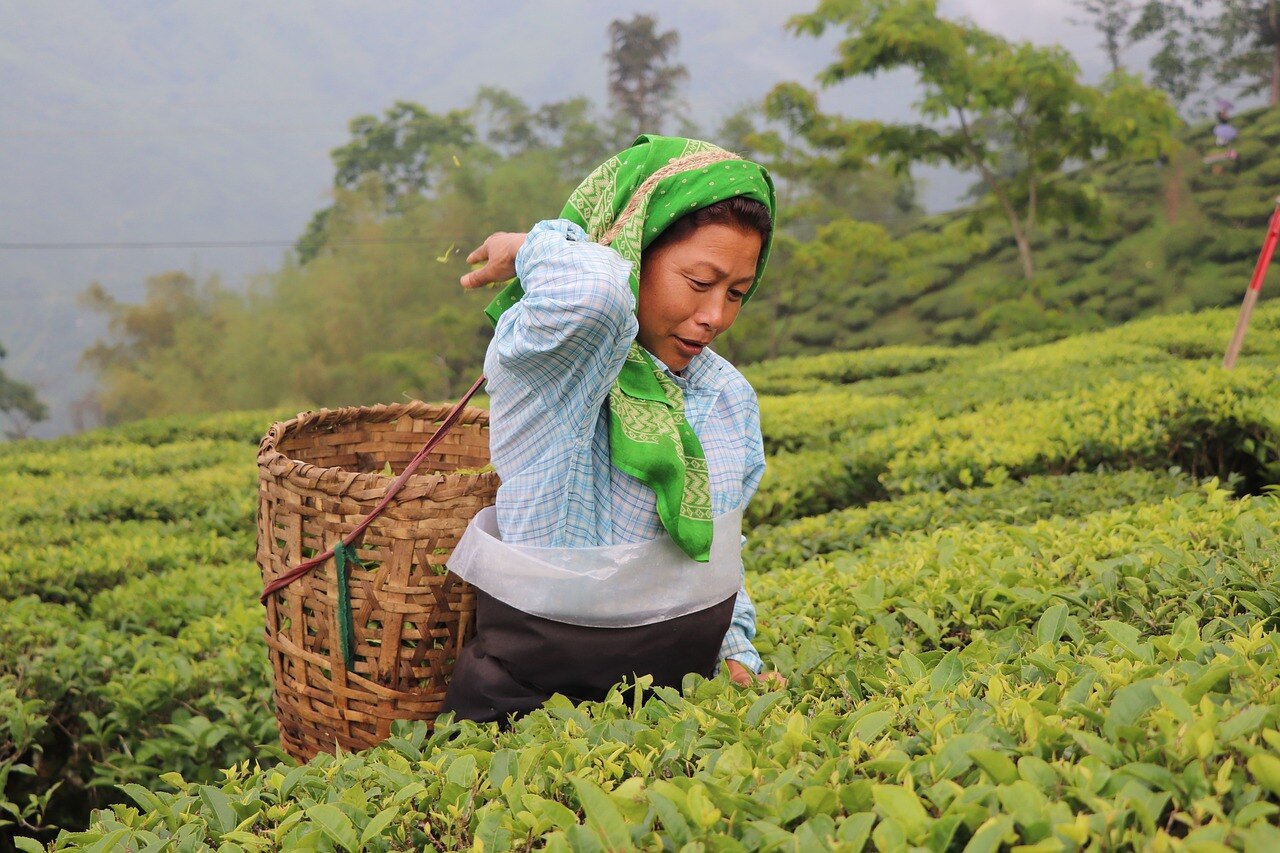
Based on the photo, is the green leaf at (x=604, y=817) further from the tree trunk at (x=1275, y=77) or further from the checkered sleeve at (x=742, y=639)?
the tree trunk at (x=1275, y=77)

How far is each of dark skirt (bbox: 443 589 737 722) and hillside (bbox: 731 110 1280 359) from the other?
14.0m

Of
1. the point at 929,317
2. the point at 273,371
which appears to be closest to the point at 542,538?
the point at 929,317

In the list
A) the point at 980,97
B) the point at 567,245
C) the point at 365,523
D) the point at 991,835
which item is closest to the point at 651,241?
the point at 567,245

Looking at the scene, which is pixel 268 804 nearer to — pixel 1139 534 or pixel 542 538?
pixel 542 538

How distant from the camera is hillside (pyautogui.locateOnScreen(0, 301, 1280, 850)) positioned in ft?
3.48

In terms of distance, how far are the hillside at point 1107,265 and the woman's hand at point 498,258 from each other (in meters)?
13.9

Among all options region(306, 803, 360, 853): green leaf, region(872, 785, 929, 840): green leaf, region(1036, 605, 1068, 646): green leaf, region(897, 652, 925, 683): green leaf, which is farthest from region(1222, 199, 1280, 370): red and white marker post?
region(306, 803, 360, 853): green leaf

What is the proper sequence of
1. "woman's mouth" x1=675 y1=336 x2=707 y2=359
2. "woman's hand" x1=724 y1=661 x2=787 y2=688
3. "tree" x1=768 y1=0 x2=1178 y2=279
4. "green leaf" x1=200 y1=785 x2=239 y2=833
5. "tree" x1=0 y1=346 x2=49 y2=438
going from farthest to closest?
"tree" x1=0 y1=346 x2=49 y2=438
"tree" x1=768 y1=0 x2=1178 y2=279
"woman's mouth" x1=675 y1=336 x2=707 y2=359
"woman's hand" x1=724 y1=661 x2=787 y2=688
"green leaf" x1=200 y1=785 x2=239 y2=833

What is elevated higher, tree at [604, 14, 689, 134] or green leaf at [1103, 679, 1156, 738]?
tree at [604, 14, 689, 134]

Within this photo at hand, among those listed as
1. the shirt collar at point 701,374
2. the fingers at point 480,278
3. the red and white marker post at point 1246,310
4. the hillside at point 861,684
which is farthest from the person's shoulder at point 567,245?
the red and white marker post at point 1246,310

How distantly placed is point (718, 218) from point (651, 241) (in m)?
0.12

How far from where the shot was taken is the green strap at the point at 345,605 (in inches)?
69.1

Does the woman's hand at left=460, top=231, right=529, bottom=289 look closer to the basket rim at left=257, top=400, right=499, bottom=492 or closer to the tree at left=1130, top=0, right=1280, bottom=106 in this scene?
the basket rim at left=257, top=400, right=499, bottom=492

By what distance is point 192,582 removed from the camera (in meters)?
3.47
